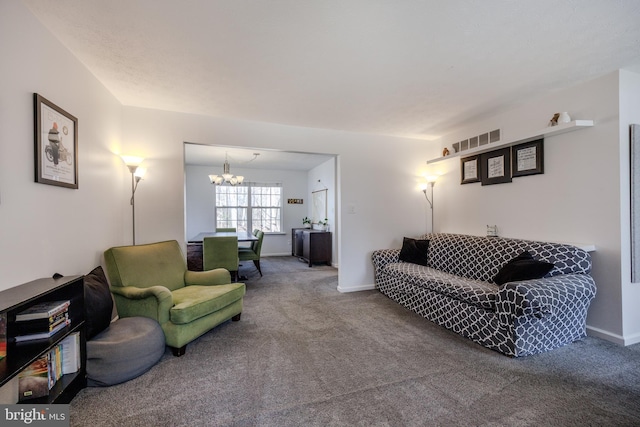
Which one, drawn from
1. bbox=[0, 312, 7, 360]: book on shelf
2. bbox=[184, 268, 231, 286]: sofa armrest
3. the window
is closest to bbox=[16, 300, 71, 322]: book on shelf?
bbox=[0, 312, 7, 360]: book on shelf

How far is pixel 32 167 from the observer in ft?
5.52

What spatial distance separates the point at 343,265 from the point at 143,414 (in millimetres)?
2902

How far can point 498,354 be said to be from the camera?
90.1 inches

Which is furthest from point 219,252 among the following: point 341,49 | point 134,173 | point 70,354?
point 341,49

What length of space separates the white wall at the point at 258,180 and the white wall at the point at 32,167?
4209 millimetres

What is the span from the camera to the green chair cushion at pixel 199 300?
2.27 m

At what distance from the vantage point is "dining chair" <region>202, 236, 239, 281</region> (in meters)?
4.26

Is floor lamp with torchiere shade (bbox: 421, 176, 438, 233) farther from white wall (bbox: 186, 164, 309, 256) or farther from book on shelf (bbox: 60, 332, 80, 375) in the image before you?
book on shelf (bbox: 60, 332, 80, 375)

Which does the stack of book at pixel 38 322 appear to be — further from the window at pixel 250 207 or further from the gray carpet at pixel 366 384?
the window at pixel 250 207

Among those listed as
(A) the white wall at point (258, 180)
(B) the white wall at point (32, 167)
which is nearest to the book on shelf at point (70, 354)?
(B) the white wall at point (32, 167)

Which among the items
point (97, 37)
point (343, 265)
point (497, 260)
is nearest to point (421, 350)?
point (497, 260)

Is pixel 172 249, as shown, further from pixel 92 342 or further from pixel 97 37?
pixel 97 37

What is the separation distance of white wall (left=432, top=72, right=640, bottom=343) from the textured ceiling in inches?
9.6

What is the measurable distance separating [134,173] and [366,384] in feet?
10.0
